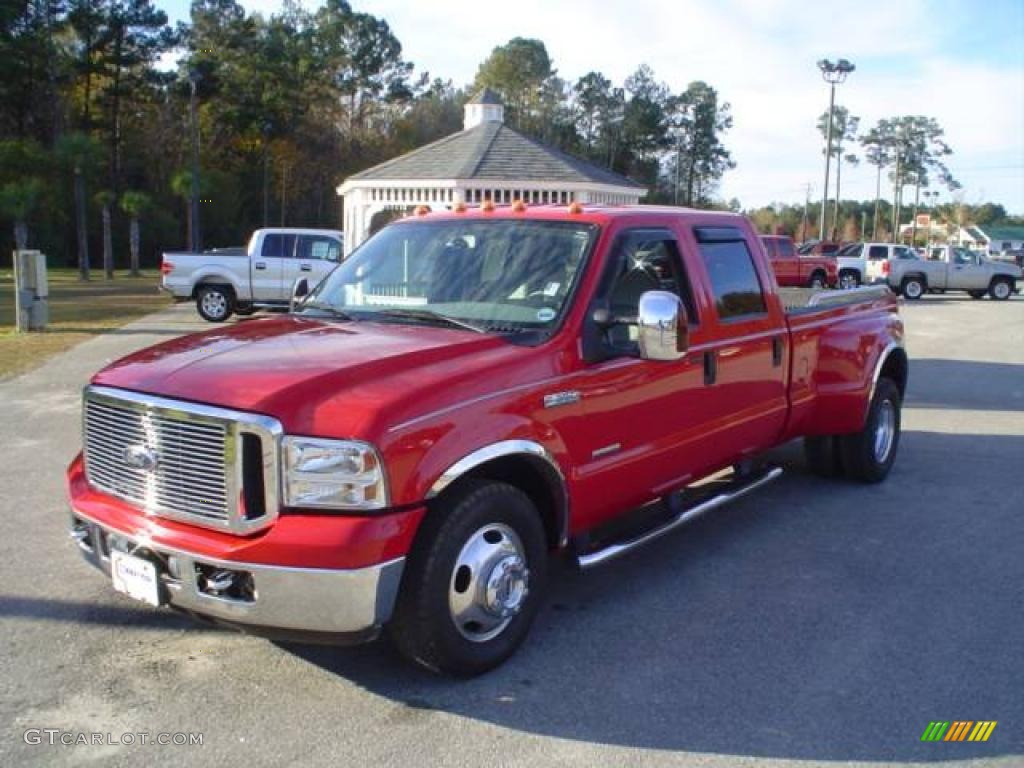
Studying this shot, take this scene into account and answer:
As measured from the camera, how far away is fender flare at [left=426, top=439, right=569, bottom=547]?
146 inches

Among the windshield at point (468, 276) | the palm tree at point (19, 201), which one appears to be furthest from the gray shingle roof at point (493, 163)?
the palm tree at point (19, 201)

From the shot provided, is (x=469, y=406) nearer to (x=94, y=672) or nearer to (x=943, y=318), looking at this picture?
(x=94, y=672)

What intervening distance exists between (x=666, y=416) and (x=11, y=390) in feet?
29.2

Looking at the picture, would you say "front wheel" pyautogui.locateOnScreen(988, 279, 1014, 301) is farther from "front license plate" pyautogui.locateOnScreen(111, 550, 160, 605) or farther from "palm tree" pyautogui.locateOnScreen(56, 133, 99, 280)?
"front license plate" pyautogui.locateOnScreen(111, 550, 160, 605)

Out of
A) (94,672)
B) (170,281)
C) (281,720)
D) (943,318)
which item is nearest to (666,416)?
(281,720)

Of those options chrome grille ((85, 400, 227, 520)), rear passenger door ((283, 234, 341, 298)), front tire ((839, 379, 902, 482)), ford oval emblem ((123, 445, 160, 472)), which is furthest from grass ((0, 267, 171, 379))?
front tire ((839, 379, 902, 482))

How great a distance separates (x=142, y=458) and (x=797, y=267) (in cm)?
2918

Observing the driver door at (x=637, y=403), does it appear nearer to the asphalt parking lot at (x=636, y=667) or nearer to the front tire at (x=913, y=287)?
the asphalt parking lot at (x=636, y=667)

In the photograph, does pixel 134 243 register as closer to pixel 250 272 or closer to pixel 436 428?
pixel 250 272

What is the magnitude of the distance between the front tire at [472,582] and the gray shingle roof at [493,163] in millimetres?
13062

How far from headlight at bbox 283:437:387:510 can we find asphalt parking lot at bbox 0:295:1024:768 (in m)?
0.85

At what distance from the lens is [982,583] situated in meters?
5.27

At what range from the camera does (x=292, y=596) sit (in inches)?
136

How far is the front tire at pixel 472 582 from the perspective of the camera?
372 centimetres
